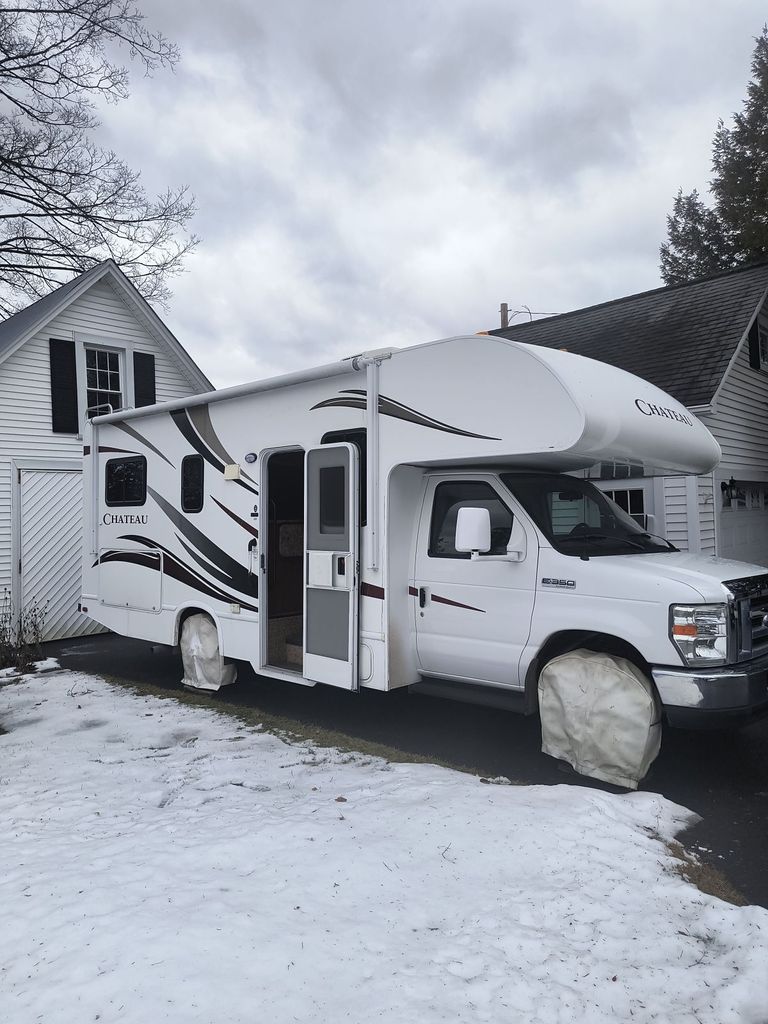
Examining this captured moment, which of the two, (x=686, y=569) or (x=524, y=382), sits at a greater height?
(x=524, y=382)

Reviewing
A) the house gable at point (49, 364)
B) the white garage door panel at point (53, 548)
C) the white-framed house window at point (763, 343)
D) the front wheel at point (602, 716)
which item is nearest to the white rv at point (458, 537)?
the front wheel at point (602, 716)

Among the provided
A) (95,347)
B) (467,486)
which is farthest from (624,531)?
(95,347)

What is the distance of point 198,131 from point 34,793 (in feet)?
29.3

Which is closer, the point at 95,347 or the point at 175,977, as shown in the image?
the point at 175,977

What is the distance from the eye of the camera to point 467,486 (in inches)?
231

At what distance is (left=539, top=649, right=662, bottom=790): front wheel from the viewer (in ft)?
16.0

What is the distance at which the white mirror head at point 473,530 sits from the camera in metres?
5.18

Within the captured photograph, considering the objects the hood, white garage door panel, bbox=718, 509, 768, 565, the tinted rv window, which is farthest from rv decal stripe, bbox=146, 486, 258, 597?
white garage door panel, bbox=718, 509, 768, 565

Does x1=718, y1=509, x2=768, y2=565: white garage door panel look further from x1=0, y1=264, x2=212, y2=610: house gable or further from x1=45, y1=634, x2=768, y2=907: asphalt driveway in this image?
x1=0, y1=264, x2=212, y2=610: house gable

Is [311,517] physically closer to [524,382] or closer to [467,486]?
[467,486]

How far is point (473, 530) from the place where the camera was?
Answer: 17.0ft

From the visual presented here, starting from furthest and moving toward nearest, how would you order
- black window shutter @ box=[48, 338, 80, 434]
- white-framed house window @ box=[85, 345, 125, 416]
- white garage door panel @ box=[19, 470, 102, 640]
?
white-framed house window @ box=[85, 345, 125, 416], black window shutter @ box=[48, 338, 80, 434], white garage door panel @ box=[19, 470, 102, 640]

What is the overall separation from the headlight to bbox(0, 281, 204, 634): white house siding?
33.7 ft

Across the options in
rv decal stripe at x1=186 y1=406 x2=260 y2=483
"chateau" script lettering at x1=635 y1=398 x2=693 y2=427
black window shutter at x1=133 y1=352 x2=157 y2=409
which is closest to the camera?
"chateau" script lettering at x1=635 y1=398 x2=693 y2=427
